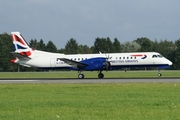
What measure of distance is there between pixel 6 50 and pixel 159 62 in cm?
7851

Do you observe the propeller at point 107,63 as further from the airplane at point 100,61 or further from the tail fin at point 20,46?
the tail fin at point 20,46

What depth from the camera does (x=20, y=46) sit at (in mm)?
52094

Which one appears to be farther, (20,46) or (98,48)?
(98,48)

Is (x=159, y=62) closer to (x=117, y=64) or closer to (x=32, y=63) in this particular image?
(x=117, y=64)

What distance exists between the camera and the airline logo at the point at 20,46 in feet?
169

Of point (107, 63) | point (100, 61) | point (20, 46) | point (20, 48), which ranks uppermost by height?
point (20, 46)

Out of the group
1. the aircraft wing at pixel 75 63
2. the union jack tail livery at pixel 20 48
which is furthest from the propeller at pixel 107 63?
the union jack tail livery at pixel 20 48

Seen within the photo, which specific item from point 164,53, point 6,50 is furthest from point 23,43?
point 164,53

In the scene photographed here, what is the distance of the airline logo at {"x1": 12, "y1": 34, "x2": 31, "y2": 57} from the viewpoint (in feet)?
169

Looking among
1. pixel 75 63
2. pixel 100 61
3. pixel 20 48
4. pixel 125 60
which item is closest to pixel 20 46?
pixel 20 48

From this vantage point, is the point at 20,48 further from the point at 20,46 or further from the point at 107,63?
the point at 107,63

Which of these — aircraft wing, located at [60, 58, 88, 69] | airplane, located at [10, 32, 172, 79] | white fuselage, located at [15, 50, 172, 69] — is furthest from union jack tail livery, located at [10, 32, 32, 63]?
aircraft wing, located at [60, 58, 88, 69]
